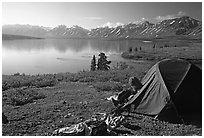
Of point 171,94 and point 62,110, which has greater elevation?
point 171,94

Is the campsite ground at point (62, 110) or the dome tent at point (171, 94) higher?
the dome tent at point (171, 94)

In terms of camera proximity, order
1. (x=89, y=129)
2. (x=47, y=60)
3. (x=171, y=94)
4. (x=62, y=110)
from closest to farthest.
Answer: (x=89, y=129), (x=171, y=94), (x=62, y=110), (x=47, y=60)

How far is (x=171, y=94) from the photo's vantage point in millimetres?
9844

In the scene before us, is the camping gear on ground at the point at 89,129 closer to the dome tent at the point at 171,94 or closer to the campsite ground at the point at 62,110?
the campsite ground at the point at 62,110

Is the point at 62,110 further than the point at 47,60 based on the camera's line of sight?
No

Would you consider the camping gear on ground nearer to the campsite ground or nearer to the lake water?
the campsite ground

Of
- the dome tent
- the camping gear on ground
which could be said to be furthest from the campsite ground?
the dome tent

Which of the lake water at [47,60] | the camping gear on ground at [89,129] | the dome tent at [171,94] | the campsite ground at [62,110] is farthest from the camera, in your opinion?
the lake water at [47,60]

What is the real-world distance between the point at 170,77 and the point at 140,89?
5.19 feet

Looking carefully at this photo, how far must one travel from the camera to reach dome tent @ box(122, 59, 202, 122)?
9664 mm

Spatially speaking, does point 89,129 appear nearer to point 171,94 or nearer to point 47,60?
point 171,94

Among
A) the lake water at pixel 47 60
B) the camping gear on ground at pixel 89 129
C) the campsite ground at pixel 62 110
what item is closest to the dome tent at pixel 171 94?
the campsite ground at pixel 62 110

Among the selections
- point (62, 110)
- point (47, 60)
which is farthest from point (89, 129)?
point (47, 60)

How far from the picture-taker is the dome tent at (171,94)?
9664mm
